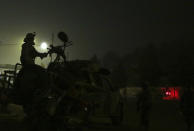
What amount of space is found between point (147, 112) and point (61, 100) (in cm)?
618

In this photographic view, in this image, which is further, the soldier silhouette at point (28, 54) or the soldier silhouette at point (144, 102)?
the soldier silhouette at point (144, 102)

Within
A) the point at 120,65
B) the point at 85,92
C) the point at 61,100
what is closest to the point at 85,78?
the point at 85,92

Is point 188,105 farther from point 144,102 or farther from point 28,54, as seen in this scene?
point 28,54

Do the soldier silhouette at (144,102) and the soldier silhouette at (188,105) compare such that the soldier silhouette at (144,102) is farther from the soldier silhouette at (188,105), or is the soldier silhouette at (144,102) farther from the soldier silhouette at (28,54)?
the soldier silhouette at (28,54)

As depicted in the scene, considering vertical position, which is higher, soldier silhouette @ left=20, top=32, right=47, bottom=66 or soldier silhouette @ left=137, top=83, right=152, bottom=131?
soldier silhouette @ left=20, top=32, right=47, bottom=66

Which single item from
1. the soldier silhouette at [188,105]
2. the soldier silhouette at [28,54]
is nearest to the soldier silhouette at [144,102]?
the soldier silhouette at [188,105]

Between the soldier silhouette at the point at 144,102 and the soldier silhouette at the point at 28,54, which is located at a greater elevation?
the soldier silhouette at the point at 28,54

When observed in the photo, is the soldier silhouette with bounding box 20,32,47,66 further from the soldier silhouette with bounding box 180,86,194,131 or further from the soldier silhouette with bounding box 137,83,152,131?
the soldier silhouette with bounding box 137,83,152,131

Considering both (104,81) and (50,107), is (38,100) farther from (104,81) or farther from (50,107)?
(104,81)

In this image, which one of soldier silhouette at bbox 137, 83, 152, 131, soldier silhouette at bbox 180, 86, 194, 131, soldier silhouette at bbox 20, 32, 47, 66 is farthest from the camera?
soldier silhouette at bbox 137, 83, 152, 131

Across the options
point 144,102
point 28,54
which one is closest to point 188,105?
point 144,102

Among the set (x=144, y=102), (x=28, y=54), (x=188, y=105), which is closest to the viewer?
(x=28, y=54)

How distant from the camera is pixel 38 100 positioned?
7707 mm

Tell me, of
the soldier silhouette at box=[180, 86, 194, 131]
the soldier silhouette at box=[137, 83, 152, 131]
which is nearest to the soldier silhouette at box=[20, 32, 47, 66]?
the soldier silhouette at box=[180, 86, 194, 131]
